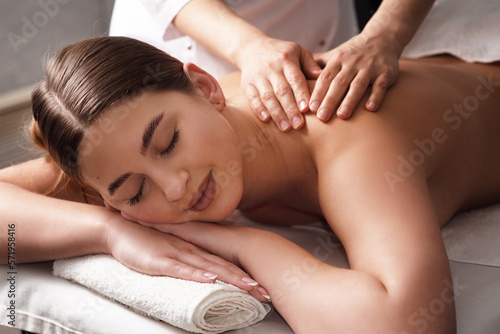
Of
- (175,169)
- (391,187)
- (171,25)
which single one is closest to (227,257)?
(175,169)

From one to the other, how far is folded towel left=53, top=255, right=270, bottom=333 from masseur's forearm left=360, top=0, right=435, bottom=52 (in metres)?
0.68

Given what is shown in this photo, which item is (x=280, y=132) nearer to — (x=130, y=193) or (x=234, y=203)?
(x=234, y=203)

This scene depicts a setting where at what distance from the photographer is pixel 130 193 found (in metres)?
1.10

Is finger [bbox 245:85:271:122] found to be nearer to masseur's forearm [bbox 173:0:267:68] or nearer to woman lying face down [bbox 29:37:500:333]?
woman lying face down [bbox 29:37:500:333]

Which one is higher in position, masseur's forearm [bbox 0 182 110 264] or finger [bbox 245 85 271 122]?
finger [bbox 245 85 271 122]

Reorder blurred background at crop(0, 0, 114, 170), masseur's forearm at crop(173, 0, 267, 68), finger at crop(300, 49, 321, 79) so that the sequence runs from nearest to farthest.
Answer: finger at crop(300, 49, 321, 79) < masseur's forearm at crop(173, 0, 267, 68) < blurred background at crop(0, 0, 114, 170)

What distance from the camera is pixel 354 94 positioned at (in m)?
1.20

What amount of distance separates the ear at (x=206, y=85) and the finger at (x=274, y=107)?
9 centimetres

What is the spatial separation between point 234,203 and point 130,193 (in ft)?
0.65

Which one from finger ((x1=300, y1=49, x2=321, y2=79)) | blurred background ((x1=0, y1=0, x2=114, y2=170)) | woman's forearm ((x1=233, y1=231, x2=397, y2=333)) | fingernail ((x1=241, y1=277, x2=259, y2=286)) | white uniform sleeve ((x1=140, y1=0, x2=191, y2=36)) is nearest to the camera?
woman's forearm ((x1=233, y1=231, x2=397, y2=333))

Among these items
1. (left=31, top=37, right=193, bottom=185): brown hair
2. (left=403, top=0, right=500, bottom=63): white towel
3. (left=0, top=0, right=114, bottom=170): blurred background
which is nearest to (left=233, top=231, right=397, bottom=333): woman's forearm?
(left=31, top=37, right=193, bottom=185): brown hair

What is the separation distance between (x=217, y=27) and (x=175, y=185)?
1.94 ft

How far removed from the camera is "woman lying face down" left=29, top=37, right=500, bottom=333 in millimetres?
985

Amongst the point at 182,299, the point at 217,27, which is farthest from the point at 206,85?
the point at 182,299
